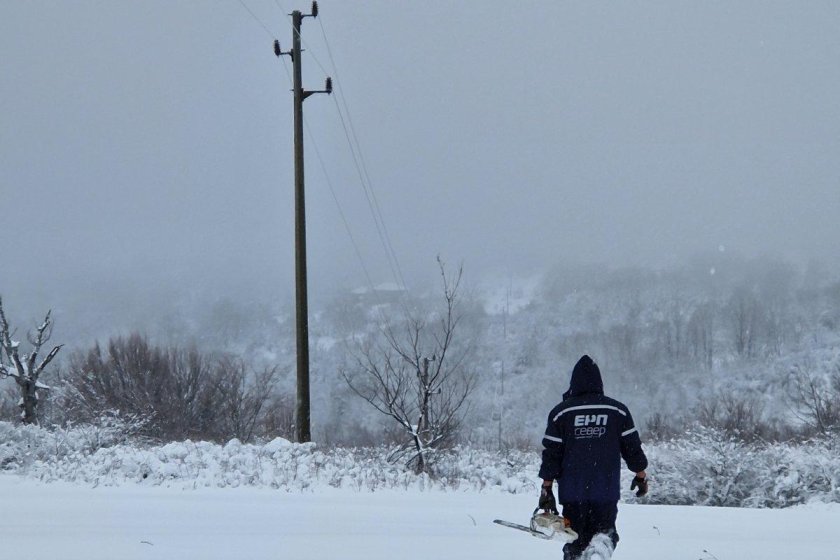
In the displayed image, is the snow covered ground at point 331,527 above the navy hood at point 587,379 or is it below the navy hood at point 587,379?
below

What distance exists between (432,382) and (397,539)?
6759 millimetres

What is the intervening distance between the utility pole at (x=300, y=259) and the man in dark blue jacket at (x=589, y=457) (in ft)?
24.5

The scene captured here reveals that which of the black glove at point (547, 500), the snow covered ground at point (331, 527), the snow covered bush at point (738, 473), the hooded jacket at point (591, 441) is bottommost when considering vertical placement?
the snow covered bush at point (738, 473)

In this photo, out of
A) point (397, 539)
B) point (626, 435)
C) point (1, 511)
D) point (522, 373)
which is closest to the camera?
point (626, 435)

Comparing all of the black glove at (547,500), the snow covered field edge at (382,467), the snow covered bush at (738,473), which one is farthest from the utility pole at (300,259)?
the black glove at (547,500)

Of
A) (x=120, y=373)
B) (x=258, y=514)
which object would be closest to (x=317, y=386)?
(x=120, y=373)

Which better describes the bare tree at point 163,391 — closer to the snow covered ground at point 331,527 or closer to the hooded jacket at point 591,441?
the snow covered ground at point 331,527

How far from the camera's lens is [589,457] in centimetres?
531

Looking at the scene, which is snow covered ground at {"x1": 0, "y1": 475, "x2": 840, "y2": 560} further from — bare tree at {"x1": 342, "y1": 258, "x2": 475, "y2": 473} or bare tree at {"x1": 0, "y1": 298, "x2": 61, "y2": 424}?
bare tree at {"x1": 0, "y1": 298, "x2": 61, "y2": 424}

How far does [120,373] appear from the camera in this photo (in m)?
28.5

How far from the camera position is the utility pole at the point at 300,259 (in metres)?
12.3

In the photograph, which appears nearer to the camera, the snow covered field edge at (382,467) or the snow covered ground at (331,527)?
the snow covered ground at (331,527)

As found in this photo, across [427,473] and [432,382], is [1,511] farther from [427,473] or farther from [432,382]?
[432,382]

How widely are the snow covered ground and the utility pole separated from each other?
278 centimetres
